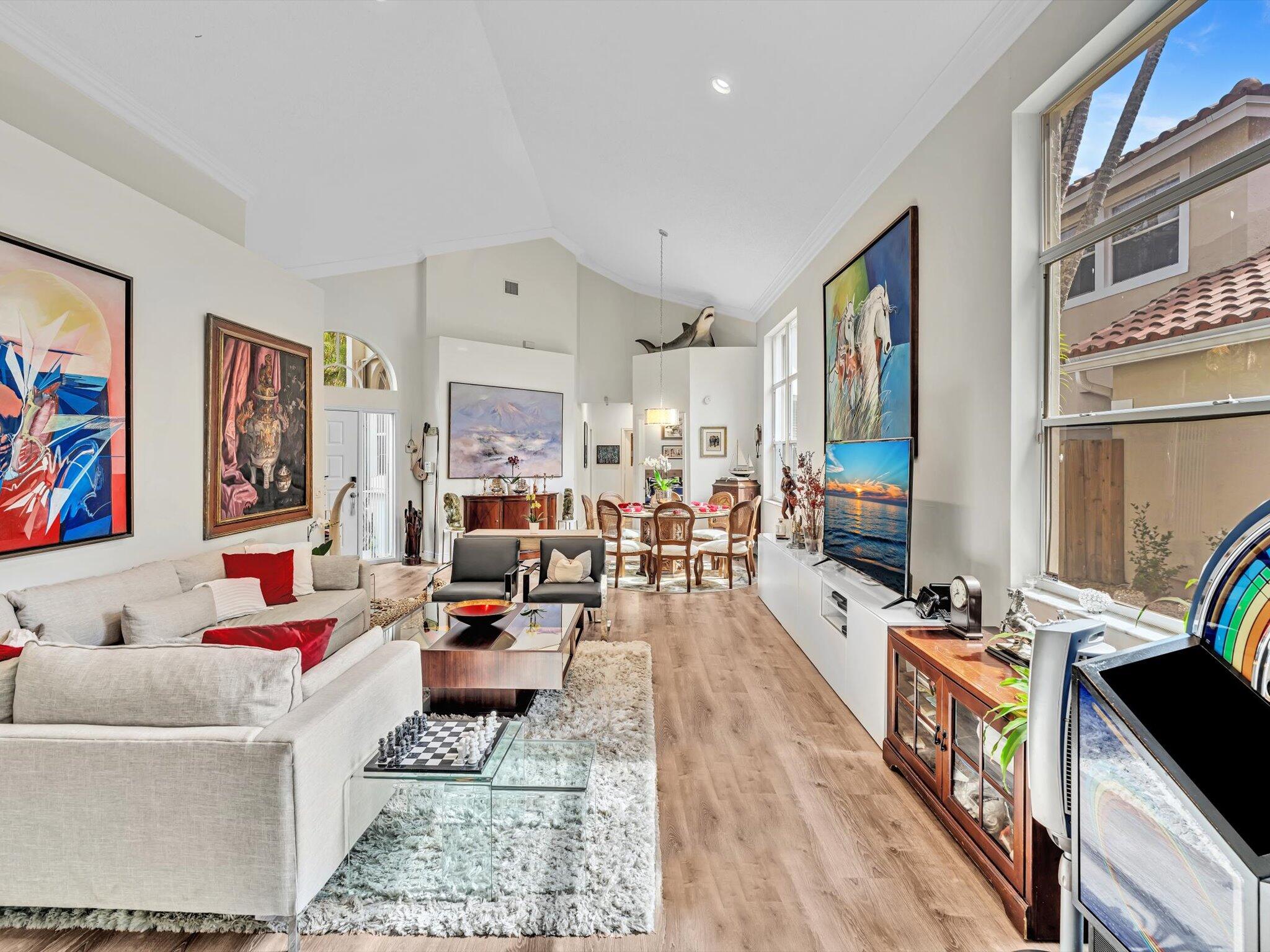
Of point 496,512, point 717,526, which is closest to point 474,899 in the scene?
point 717,526

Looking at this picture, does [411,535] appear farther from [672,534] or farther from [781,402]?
[781,402]

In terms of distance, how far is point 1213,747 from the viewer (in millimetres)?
761

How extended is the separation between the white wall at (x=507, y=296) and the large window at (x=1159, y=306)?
7.36 metres

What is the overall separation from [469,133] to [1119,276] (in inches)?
221

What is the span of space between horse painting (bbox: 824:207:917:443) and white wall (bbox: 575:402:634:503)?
559 centimetres

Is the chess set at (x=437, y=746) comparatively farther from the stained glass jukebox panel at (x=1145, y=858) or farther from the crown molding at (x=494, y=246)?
the crown molding at (x=494, y=246)

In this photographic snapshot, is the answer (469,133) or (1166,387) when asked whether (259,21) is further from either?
(1166,387)

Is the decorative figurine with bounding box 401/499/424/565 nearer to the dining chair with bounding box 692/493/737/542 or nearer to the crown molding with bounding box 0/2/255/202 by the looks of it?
the dining chair with bounding box 692/493/737/542

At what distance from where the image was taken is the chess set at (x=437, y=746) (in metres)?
1.99

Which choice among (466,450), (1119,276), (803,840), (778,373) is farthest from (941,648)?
(466,450)

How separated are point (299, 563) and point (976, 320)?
4397 mm

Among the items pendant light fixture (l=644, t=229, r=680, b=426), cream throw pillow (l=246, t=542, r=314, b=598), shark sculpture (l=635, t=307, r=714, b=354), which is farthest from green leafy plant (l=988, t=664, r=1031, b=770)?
shark sculpture (l=635, t=307, r=714, b=354)

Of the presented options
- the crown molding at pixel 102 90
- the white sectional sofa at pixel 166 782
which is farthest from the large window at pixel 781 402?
the white sectional sofa at pixel 166 782

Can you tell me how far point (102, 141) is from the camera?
371cm
